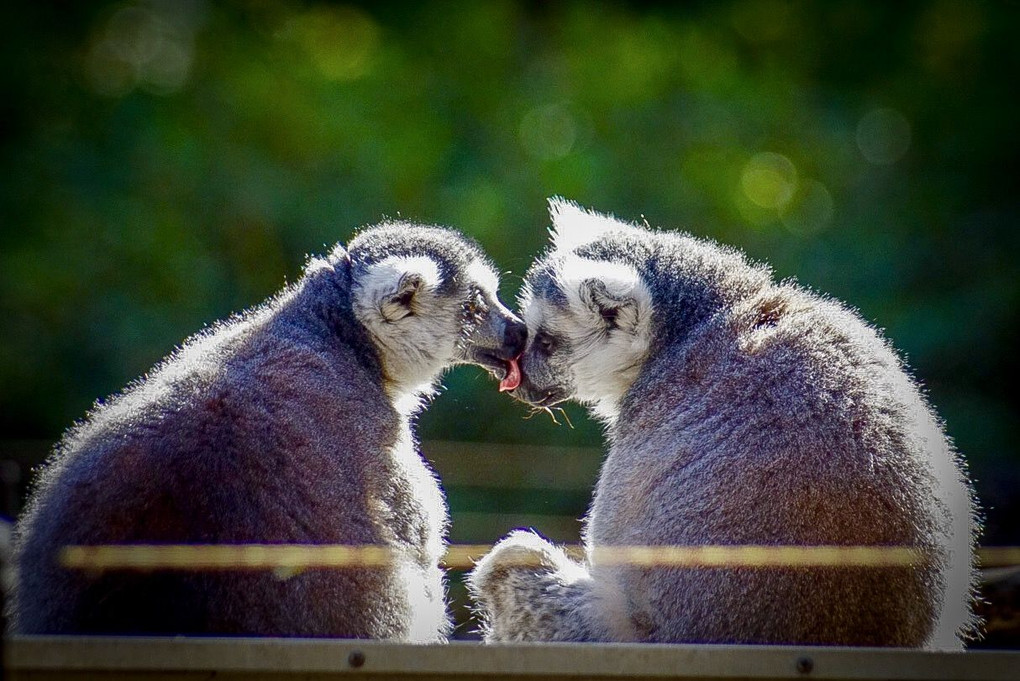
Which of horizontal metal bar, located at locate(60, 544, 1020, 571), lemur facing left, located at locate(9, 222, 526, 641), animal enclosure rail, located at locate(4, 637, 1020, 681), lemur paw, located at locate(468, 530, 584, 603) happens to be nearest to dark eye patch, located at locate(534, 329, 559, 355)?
lemur facing left, located at locate(9, 222, 526, 641)

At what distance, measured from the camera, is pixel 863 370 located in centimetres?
352

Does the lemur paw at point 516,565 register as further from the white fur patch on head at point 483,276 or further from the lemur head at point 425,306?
the white fur patch on head at point 483,276

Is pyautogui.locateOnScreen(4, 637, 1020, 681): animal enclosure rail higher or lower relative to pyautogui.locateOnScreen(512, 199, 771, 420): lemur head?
lower

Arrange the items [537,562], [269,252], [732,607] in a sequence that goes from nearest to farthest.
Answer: [732,607] → [537,562] → [269,252]

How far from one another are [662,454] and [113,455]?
1.75m

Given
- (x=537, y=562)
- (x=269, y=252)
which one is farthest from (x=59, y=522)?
(x=269, y=252)

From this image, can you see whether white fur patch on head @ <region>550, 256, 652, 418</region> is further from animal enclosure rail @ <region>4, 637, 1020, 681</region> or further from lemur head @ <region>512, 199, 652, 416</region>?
animal enclosure rail @ <region>4, 637, 1020, 681</region>

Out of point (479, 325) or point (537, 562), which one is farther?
point (479, 325)

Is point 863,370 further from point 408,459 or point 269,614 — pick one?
point 269,614

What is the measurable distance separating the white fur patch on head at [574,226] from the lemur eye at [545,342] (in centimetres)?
37

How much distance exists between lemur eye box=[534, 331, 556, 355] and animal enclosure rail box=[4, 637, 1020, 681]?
2133mm

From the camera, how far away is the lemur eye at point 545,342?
440 centimetres

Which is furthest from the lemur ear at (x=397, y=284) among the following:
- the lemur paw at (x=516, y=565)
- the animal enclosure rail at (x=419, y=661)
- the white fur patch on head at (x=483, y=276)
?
the animal enclosure rail at (x=419, y=661)

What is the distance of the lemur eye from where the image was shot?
14.4 feet
